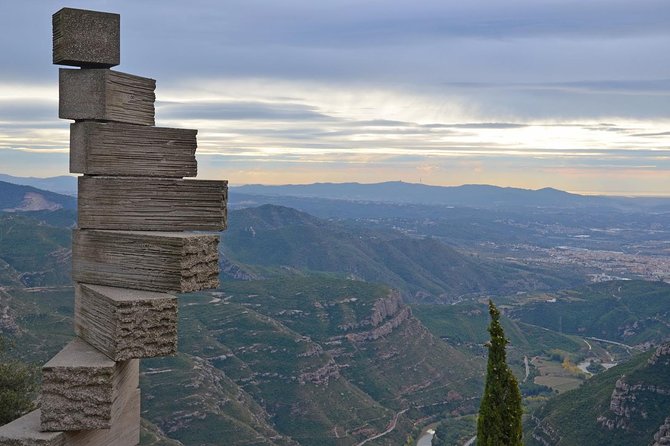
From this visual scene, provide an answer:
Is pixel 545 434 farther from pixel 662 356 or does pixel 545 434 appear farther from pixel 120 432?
pixel 120 432

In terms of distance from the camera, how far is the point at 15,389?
25.1 meters

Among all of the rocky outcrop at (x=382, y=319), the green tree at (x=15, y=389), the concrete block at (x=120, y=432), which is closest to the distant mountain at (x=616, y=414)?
the rocky outcrop at (x=382, y=319)

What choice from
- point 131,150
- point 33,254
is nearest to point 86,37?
point 131,150

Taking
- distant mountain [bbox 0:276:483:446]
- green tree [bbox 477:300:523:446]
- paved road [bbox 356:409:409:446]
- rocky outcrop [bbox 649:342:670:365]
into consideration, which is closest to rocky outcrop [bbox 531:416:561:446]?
rocky outcrop [bbox 649:342:670:365]

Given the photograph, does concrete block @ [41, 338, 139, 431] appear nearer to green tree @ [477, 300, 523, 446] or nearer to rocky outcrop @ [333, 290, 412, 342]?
green tree @ [477, 300, 523, 446]

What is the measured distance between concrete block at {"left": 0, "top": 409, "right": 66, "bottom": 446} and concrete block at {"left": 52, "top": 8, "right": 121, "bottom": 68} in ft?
8.58

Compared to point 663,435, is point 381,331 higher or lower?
lower

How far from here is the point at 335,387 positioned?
13650cm

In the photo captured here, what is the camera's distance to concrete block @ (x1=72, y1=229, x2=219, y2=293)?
16.9 ft

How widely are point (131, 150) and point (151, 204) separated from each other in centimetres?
44

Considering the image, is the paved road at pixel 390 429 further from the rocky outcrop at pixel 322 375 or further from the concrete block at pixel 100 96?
the concrete block at pixel 100 96

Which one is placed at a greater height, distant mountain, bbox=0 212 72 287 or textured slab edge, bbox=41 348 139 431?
textured slab edge, bbox=41 348 139 431

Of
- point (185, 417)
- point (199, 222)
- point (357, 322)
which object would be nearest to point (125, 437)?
point (199, 222)

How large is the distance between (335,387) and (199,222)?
13444 centimetres
